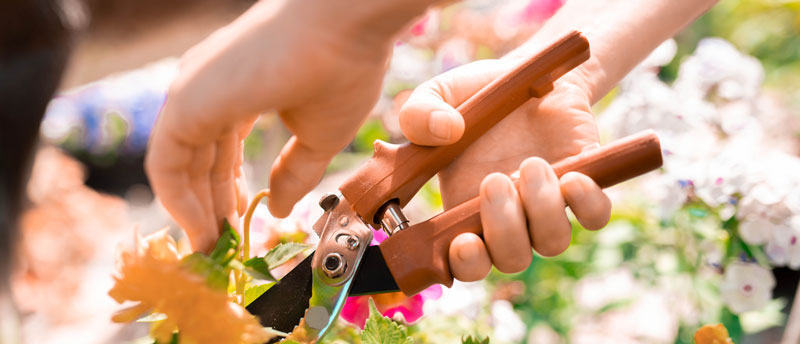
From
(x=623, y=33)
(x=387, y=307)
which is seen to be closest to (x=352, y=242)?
(x=387, y=307)

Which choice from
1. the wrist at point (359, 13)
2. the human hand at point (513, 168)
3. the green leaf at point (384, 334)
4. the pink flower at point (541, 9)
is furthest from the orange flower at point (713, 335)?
the pink flower at point (541, 9)

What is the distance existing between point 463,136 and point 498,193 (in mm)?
106

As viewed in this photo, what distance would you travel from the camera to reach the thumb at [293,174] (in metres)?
0.41

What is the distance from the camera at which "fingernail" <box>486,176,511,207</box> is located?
0.45 metres

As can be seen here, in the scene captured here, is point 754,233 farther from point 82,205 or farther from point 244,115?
point 82,205

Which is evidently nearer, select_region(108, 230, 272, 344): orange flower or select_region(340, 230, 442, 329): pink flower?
select_region(108, 230, 272, 344): orange flower

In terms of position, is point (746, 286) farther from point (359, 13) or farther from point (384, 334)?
point (359, 13)

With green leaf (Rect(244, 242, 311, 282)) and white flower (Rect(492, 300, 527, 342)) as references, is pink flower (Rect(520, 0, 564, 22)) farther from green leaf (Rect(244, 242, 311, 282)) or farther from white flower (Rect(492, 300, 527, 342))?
green leaf (Rect(244, 242, 311, 282))

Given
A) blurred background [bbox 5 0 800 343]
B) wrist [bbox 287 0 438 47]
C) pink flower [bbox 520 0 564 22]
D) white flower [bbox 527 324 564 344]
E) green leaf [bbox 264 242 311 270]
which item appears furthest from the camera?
pink flower [bbox 520 0 564 22]

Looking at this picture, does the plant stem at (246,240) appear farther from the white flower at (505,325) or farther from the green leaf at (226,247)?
the white flower at (505,325)

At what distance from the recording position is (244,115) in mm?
→ 329

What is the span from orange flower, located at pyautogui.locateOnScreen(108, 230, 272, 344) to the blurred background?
0.31 feet

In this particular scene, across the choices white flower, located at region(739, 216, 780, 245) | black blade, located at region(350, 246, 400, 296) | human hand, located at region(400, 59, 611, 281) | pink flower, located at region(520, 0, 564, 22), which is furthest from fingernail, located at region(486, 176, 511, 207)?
pink flower, located at region(520, 0, 564, 22)

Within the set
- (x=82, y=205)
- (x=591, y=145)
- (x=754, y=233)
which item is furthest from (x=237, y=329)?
(x=82, y=205)
